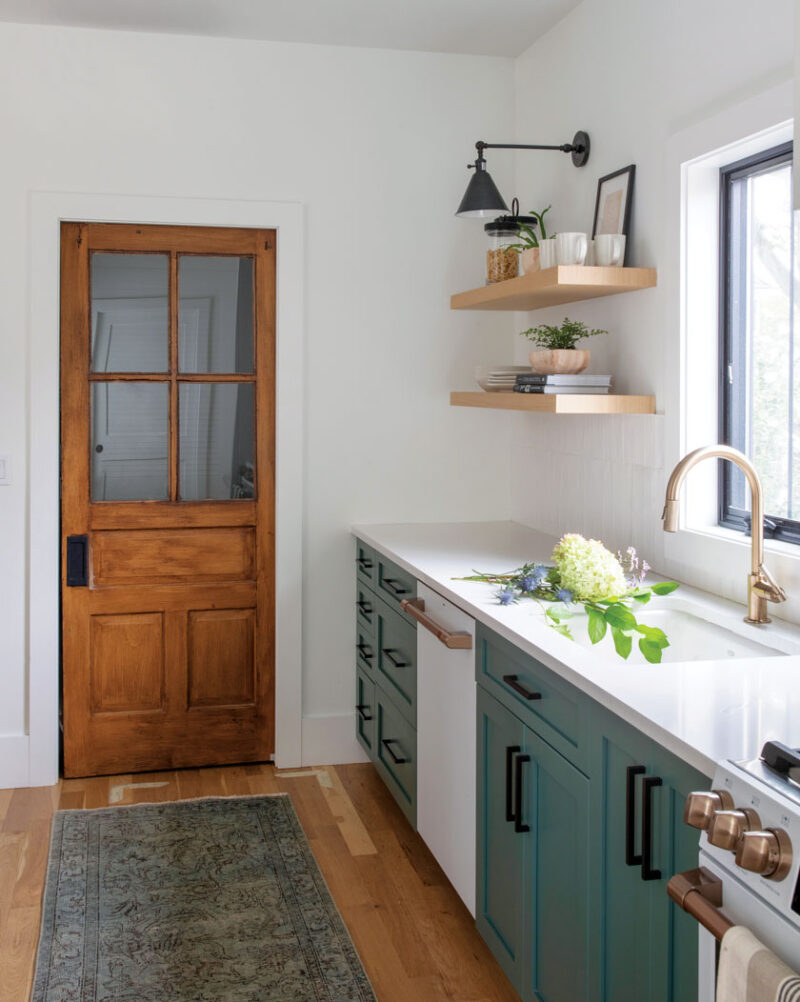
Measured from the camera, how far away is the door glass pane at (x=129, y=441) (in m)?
3.83

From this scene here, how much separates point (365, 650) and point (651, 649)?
175 cm

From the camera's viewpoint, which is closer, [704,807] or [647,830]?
[704,807]

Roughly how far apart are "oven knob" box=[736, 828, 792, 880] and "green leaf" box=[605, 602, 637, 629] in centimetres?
116

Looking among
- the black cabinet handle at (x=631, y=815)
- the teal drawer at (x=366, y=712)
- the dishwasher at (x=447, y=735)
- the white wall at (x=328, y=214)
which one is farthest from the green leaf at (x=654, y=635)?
the white wall at (x=328, y=214)

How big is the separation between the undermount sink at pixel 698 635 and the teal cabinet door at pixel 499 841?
0.30 metres

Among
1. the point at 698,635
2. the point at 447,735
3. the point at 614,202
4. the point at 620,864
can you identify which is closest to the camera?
the point at 620,864

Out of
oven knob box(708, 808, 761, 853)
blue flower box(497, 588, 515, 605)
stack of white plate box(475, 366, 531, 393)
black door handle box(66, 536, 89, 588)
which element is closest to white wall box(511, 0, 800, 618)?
stack of white plate box(475, 366, 531, 393)

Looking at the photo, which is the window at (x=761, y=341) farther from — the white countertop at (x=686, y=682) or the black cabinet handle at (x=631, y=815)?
the black cabinet handle at (x=631, y=815)

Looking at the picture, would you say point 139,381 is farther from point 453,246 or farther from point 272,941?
point 272,941

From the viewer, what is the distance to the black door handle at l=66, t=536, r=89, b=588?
383 centimetres

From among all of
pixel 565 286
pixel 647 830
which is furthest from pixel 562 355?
pixel 647 830

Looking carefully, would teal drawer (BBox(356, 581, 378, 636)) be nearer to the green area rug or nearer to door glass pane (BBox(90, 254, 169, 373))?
the green area rug

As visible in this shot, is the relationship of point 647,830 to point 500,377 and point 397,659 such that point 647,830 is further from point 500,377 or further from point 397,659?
point 500,377

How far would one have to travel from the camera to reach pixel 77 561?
383cm
